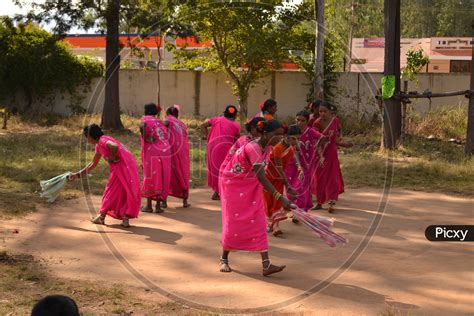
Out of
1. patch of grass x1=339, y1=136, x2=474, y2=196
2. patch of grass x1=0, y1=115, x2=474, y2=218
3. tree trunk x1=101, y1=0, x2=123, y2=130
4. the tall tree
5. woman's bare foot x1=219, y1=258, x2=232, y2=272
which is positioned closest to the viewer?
woman's bare foot x1=219, y1=258, x2=232, y2=272

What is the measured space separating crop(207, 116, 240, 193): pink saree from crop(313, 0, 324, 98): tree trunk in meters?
10.3

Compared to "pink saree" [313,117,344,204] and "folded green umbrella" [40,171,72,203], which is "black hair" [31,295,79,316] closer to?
"folded green umbrella" [40,171,72,203]

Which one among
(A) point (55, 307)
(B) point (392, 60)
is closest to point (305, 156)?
(A) point (55, 307)

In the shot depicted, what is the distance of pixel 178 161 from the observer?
10.7 meters

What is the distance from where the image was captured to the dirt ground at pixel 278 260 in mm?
A: 6074

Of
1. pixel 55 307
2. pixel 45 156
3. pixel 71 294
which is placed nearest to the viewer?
pixel 55 307

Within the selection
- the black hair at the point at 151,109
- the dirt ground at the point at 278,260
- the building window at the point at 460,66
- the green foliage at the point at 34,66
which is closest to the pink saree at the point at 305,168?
the dirt ground at the point at 278,260

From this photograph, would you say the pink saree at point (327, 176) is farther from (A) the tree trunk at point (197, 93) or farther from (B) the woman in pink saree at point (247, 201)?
(A) the tree trunk at point (197, 93)

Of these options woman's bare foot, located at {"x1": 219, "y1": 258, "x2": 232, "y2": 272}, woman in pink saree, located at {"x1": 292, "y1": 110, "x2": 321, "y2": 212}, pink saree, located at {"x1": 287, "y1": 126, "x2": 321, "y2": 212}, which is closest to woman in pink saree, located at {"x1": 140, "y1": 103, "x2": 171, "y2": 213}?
pink saree, located at {"x1": 287, "y1": 126, "x2": 321, "y2": 212}

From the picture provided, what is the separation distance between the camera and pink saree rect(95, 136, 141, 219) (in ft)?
29.7

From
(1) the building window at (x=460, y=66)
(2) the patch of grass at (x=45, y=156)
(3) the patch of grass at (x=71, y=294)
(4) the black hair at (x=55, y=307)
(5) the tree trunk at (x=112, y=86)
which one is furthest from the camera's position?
(1) the building window at (x=460, y=66)

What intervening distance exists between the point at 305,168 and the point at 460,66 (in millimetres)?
30104

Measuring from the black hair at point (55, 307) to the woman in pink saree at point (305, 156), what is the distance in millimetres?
7012

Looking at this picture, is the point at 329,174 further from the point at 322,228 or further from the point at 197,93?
the point at 197,93
